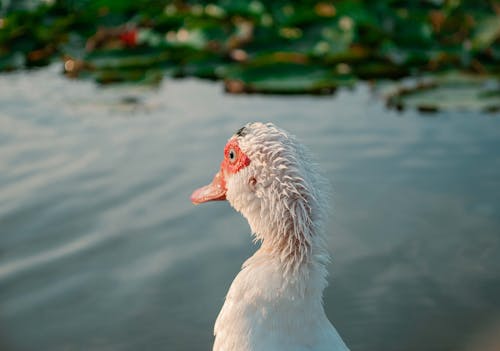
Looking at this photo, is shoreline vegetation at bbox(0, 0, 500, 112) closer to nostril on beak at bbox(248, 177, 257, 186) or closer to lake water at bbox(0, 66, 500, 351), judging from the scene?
lake water at bbox(0, 66, 500, 351)

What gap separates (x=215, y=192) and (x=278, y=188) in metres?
0.45

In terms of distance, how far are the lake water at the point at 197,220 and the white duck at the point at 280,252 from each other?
0.87 m

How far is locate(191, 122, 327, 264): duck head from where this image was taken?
2.26 metres

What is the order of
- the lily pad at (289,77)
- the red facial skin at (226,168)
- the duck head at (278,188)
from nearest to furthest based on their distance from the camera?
the duck head at (278,188) → the red facial skin at (226,168) → the lily pad at (289,77)

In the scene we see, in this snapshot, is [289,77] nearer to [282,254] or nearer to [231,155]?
[231,155]

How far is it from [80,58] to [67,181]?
2297 millimetres

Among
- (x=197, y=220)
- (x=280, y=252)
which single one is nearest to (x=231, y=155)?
(x=280, y=252)

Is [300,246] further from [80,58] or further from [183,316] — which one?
[80,58]

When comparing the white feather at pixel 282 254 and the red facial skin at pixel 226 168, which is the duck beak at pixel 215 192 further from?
the white feather at pixel 282 254

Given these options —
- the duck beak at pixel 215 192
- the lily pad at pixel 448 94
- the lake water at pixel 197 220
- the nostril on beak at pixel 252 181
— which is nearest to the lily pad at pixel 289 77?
the lake water at pixel 197 220

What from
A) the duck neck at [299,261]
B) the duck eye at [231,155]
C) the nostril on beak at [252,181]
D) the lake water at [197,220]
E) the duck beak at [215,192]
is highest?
the duck eye at [231,155]

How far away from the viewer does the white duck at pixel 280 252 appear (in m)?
2.27

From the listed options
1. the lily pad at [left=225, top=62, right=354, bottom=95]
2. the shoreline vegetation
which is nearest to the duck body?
the shoreline vegetation

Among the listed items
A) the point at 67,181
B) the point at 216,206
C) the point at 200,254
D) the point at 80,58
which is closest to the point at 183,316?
the point at 200,254
